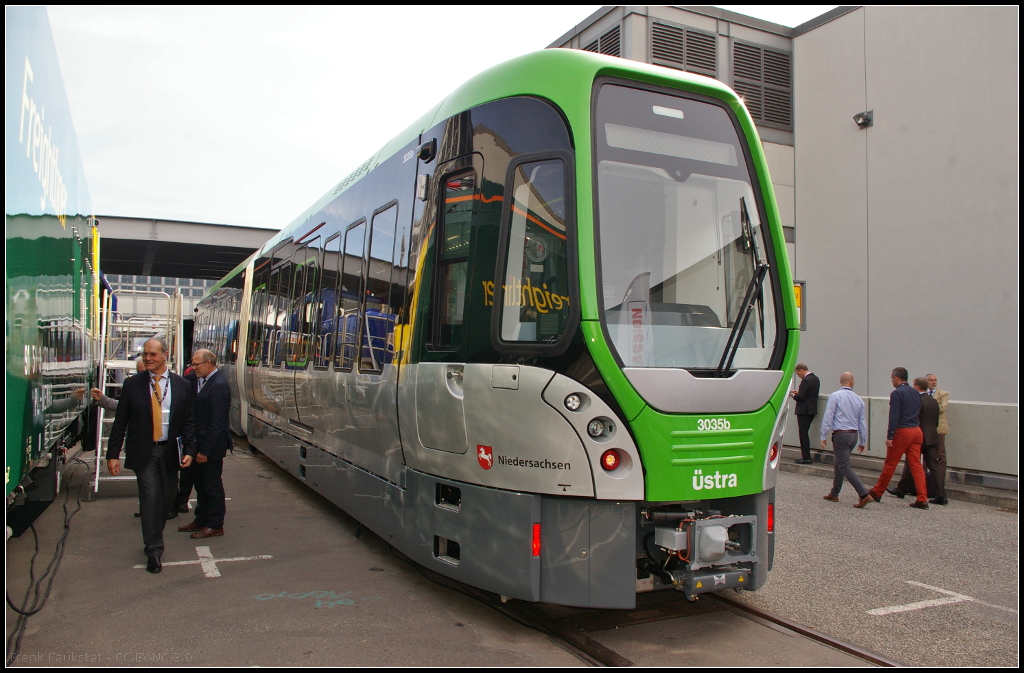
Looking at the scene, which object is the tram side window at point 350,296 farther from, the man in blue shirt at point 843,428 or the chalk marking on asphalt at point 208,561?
the man in blue shirt at point 843,428

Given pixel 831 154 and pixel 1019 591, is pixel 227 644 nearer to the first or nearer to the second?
pixel 1019 591

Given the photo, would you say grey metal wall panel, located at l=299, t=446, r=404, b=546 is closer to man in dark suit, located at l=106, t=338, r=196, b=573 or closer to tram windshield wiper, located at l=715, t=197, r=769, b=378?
man in dark suit, located at l=106, t=338, r=196, b=573

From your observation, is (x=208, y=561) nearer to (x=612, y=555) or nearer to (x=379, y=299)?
(x=379, y=299)

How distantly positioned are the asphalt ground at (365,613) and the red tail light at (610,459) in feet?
3.62

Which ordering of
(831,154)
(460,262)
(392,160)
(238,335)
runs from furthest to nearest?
(831,154)
(238,335)
(392,160)
(460,262)

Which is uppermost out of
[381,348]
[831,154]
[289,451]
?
[831,154]

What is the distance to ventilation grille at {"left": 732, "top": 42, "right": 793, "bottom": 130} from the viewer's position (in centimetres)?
1698

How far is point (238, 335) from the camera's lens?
13117 millimetres

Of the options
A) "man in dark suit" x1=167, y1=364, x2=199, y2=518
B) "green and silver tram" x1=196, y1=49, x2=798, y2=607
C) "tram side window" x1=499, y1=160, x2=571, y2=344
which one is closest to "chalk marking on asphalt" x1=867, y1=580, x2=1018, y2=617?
"green and silver tram" x1=196, y1=49, x2=798, y2=607

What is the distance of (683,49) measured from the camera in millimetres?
16312

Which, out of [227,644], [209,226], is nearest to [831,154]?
[227,644]

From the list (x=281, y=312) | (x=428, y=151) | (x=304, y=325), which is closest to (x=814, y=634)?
(x=428, y=151)

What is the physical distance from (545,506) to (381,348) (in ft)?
7.04

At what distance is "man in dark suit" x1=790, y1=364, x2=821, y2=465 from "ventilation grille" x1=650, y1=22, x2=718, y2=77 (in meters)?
7.11
